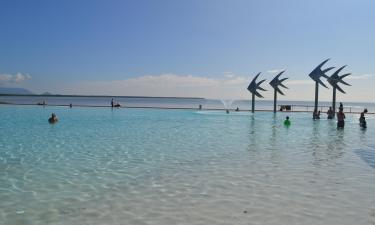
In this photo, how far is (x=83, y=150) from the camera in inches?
603

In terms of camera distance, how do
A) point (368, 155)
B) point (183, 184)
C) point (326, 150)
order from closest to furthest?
point (183, 184) < point (368, 155) < point (326, 150)

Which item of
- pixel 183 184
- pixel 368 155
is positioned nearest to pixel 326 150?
pixel 368 155

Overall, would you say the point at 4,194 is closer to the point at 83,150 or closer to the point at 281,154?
the point at 83,150

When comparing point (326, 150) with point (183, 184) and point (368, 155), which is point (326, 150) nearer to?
point (368, 155)

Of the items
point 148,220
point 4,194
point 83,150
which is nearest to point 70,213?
point 148,220

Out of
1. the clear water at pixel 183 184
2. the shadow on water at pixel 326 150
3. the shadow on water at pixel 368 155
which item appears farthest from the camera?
the shadow on water at pixel 326 150

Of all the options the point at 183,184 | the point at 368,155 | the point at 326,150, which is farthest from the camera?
the point at 326,150

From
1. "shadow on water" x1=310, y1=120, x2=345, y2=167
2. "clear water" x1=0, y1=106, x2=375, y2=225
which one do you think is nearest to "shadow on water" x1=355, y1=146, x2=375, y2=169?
"clear water" x1=0, y1=106, x2=375, y2=225

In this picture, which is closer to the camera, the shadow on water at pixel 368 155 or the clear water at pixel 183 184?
the clear water at pixel 183 184

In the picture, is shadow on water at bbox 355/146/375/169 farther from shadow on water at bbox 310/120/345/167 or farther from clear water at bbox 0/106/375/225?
shadow on water at bbox 310/120/345/167

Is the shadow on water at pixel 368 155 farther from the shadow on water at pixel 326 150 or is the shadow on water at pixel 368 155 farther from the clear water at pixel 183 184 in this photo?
the shadow on water at pixel 326 150

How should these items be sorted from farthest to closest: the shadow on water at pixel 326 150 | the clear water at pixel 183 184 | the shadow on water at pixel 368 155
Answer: the shadow on water at pixel 326 150 → the shadow on water at pixel 368 155 → the clear water at pixel 183 184

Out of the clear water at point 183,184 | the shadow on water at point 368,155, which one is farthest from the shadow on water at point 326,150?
the shadow on water at point 368,155

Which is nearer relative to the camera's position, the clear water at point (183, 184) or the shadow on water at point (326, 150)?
the clear water at point (183, 184)
